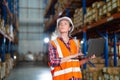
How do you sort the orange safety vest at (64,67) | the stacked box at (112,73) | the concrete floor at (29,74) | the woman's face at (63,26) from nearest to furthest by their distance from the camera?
the orange safety vest at (64,67) → the woman's face at (63,26) → the stacked box at (112,73) → the concrete floor at (29,74)

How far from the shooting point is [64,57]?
2.73m

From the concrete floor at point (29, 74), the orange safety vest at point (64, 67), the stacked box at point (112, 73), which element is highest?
the orange safety vest at point (64, 67)

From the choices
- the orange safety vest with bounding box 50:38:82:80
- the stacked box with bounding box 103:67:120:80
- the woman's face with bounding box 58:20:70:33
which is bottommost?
the stacked box with bounding box 103:67:120:80

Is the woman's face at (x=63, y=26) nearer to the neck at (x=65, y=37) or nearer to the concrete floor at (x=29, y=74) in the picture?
the neck at (x=65, y=37)

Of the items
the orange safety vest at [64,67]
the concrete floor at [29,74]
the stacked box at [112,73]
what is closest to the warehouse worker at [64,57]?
the orange safety vest at [64,67]

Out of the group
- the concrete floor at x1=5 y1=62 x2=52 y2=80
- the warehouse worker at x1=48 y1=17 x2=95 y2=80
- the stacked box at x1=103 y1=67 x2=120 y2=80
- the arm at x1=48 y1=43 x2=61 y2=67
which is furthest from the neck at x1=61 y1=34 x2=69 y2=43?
the concrete floor at x1=5 y1=62 x2=52 y2=80

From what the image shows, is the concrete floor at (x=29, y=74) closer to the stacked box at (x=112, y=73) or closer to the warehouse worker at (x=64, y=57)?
the stacked box at (x=112, y=73)

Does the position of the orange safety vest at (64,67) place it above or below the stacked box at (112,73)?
above

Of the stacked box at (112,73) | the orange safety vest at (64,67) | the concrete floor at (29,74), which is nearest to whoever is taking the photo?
the orange safety vest at (64,67)

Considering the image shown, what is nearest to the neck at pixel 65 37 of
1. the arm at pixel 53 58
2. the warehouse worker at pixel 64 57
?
the warehouse worker at pixel 64 57

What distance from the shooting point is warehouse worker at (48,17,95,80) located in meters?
2.71

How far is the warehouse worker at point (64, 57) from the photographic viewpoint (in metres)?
2.71

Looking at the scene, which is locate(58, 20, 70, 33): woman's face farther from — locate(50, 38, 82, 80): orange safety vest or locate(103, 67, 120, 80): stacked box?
locate(103, 67, 120, 80): stacked box

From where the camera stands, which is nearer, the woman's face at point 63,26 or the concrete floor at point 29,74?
the woman's face at point 63,26
